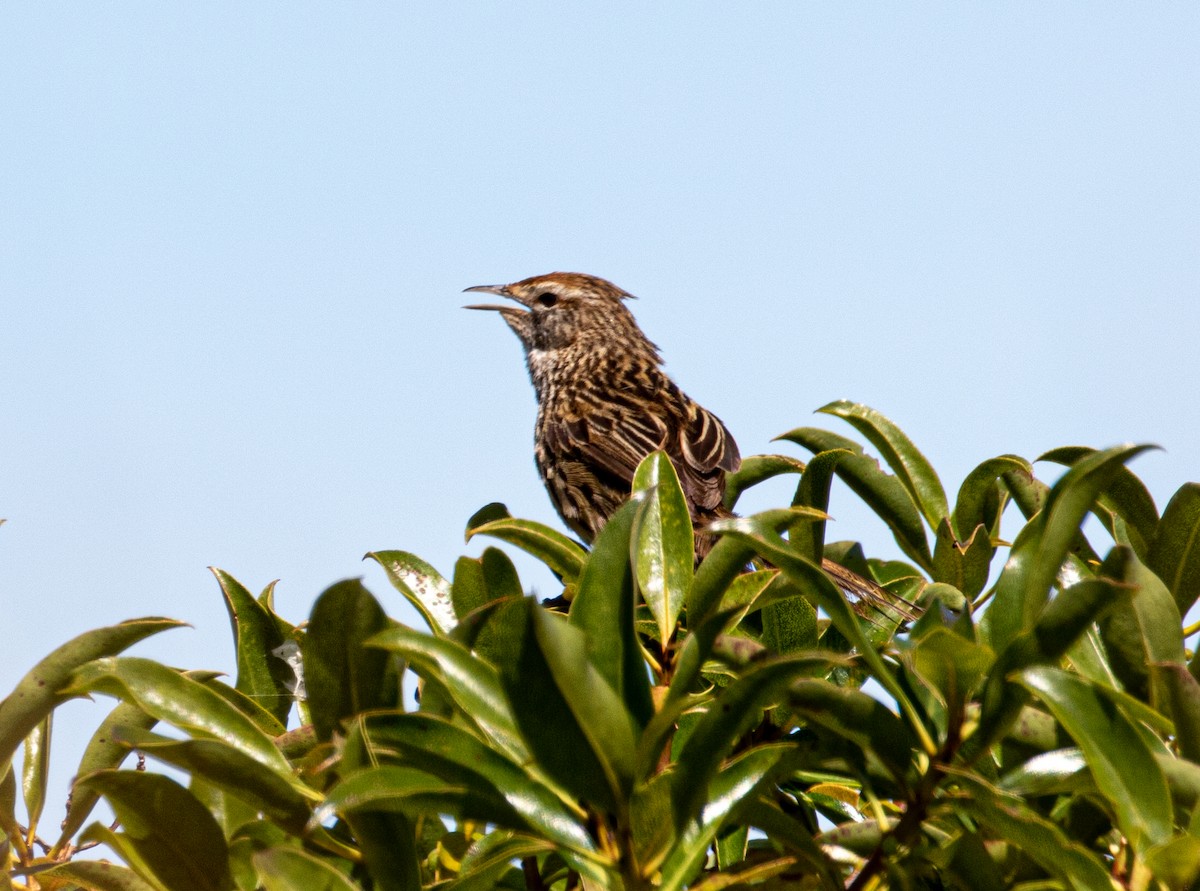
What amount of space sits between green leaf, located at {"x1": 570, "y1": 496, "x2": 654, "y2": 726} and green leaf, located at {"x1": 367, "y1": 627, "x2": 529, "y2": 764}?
114 mm

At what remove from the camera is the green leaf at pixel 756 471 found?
2.84 meters

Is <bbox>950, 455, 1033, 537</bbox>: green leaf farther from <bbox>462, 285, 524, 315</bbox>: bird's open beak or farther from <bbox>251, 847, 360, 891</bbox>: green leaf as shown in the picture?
<bbox>462, 285, 524, 315</bbox>: bird's open beak

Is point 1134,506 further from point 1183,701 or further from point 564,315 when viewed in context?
point 564,315

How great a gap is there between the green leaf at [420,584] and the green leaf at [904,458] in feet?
3.28

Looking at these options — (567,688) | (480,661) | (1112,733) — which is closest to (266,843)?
(480,661)

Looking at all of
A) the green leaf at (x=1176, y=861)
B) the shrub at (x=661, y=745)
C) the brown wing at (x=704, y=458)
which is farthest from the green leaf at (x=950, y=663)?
the brown wing at (x=704, y=458)

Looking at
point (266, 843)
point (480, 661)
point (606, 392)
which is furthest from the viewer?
point (606, 392)

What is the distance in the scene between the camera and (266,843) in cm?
168

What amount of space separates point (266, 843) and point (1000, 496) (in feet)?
5.19

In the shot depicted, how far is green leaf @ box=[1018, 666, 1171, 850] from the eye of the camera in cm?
140

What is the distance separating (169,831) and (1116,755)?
1057mm

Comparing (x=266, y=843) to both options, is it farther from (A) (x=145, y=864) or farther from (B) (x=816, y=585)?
(B) (x=816, y=585)

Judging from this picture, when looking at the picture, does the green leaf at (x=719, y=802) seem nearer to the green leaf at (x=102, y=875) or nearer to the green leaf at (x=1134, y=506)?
the green leaf at (x=102, y=875)

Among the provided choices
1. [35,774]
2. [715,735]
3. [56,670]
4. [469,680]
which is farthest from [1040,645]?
[35,774]
